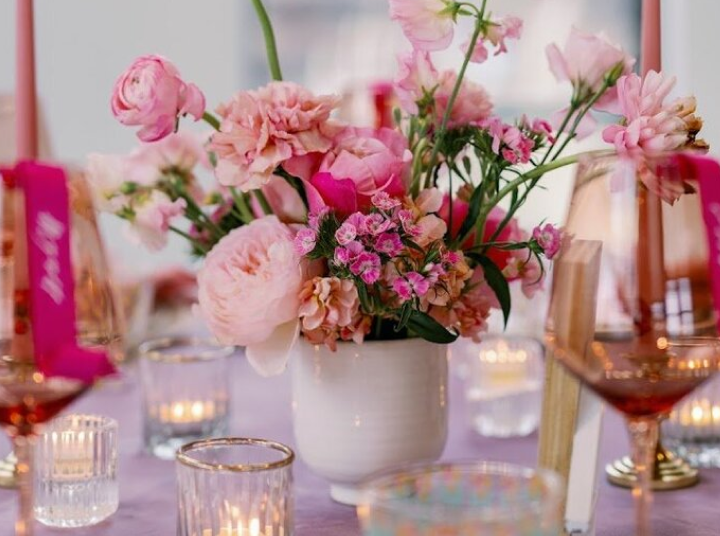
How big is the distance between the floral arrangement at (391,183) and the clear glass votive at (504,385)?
0.99ft

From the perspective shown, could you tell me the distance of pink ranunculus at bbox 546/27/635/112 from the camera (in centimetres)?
94

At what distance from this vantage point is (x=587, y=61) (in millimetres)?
943

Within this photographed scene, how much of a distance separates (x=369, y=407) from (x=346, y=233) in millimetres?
182

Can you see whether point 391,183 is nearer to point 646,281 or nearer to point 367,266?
point 367,266

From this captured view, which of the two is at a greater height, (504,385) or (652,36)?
(652,36)

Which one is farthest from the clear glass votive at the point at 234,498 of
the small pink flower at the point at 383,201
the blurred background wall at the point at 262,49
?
the blurred background wall at the point at 262,49

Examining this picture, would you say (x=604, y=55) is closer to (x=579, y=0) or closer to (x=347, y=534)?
(x=347, y=534)

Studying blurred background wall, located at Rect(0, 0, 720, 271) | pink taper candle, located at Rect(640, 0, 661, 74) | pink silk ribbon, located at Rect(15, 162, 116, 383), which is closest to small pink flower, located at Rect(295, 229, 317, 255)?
pink silk ribbon, located at Rect(15, 162, 116, 383)

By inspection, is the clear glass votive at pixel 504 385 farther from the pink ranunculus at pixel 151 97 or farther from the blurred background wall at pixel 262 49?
the blurred background wall at pixel 262 49

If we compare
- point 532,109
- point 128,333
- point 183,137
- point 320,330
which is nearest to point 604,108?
point 320,330

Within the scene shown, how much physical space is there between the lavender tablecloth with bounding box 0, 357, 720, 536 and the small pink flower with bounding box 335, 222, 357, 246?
0.79 feet

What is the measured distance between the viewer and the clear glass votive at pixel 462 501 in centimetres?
57

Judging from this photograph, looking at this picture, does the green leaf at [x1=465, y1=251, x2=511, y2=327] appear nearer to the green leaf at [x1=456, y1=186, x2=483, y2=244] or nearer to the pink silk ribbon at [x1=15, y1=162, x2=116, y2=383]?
the green leaf at [x1=456, y1=186, x2=483, y2=244]

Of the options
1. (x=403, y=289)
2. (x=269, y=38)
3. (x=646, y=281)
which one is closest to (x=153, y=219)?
(x=269, y=38)
